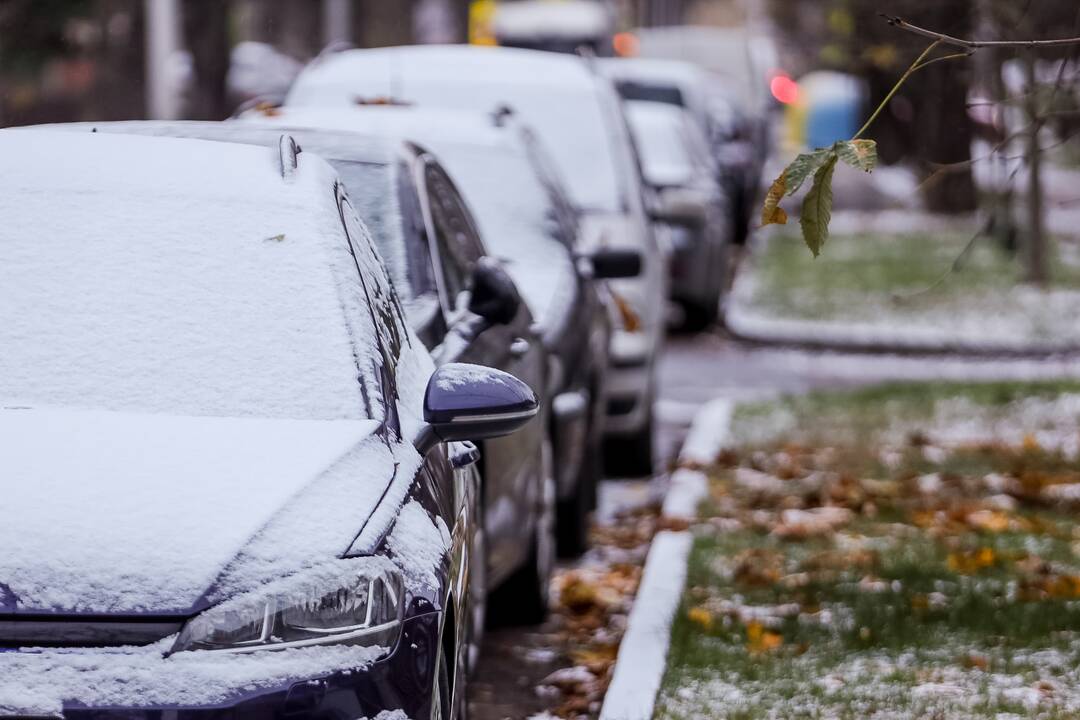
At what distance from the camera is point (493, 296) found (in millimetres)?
6547

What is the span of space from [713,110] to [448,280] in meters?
21.3

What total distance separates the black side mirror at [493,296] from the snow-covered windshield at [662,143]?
10.5 meters

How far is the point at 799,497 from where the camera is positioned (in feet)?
33.1

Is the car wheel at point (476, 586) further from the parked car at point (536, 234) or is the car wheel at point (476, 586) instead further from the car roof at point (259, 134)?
the parked car at point (536, 234)

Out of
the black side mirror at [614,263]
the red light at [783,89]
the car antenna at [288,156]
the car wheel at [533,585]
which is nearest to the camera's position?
the car antenna at [288,156]

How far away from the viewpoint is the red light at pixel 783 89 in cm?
4522

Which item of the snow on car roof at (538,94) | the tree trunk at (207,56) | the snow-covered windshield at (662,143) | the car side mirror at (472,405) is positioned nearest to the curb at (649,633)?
the car side mirror at (472,405)

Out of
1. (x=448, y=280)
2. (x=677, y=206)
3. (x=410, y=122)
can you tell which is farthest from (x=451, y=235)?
(x=677, y=206)

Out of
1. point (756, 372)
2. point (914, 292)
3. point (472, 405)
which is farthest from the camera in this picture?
point (914, 292)

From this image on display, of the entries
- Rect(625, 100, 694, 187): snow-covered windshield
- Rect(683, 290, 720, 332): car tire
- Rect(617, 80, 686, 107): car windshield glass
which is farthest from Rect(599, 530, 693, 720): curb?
Rect(617, 80, 686, 107): car windshield glass

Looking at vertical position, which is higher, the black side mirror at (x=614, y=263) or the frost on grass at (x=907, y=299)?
the black side mirror at (x=614, y=263)

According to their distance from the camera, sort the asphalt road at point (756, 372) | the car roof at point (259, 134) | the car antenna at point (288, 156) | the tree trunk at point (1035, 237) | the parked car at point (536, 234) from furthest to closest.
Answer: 1. the tree trunk at point (1035, 237)
2. the asphalt road at point (756, 372)
3. the parked car at point (536, 234)
4. the car roof at point (259, 134)
5. the car antenna at point (288, 156)

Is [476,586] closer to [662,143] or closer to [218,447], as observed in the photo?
[218,447]

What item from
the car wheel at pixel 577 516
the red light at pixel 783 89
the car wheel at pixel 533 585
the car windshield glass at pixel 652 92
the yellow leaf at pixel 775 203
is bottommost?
the red light at pixel 783 89
